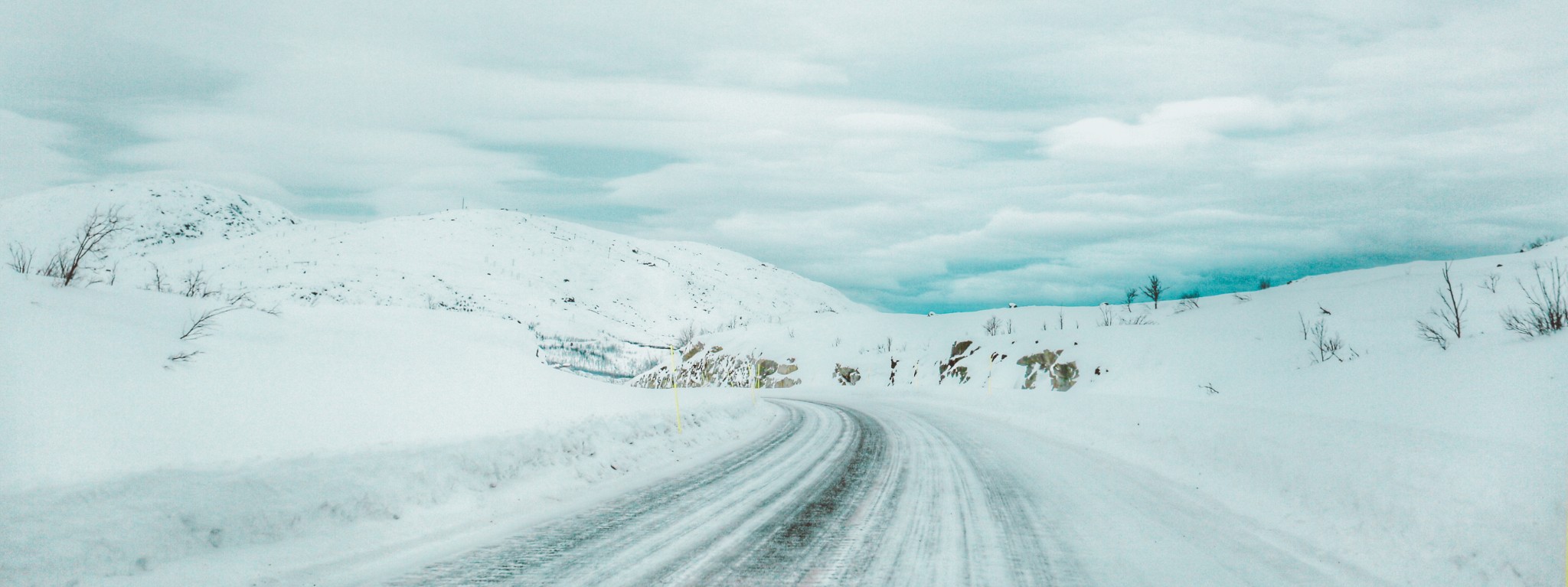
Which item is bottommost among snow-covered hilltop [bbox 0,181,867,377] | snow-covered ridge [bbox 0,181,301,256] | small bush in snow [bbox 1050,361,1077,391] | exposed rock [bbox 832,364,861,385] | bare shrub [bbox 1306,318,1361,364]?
exposed rock [bbox 832,364,861,385]

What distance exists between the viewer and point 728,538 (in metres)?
5.99

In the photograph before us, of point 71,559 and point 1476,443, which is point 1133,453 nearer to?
point 1476,443

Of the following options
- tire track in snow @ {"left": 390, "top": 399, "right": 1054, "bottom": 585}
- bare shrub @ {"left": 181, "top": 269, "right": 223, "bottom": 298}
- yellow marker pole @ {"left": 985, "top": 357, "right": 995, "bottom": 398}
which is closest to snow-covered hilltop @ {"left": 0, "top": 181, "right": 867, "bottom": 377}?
yellow marker pole @ {"left": 985, "top": 357, "right": 995, "bottom": 398}

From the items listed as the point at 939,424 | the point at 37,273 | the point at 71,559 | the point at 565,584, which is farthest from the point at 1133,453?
the point at 37,273

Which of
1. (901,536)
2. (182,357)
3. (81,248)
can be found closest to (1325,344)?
(901,536)

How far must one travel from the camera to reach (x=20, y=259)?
8.00 m

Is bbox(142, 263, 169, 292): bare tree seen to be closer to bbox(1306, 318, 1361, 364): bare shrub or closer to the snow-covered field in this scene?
Answer: the snow-covered field

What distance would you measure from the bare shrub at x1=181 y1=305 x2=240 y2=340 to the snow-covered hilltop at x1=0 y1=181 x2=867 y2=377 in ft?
180

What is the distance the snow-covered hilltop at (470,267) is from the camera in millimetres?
97750

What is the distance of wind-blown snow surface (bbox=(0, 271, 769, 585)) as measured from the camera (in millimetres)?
4590

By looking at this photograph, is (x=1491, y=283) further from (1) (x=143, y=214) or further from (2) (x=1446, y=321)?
(1) (x=143, y=214)

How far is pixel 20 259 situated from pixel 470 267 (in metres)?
129

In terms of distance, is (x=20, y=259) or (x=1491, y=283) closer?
(x=20, y=259)

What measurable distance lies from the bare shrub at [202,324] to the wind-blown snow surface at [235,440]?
0.28 ft
